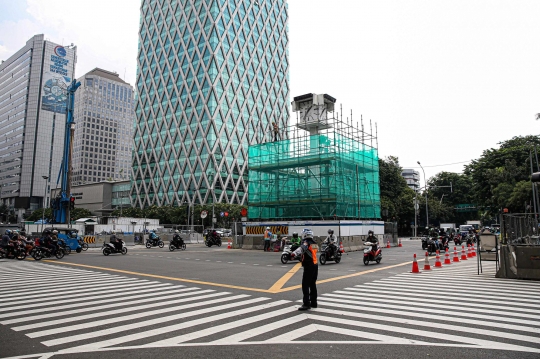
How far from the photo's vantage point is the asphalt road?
207 inches

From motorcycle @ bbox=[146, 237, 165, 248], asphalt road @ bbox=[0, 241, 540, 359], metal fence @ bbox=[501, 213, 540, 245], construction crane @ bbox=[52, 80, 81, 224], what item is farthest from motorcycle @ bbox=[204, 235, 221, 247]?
metal fence @ bbox=[501, 213, 540, 245]

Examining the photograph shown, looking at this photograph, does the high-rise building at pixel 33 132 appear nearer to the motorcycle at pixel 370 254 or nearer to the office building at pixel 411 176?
the office building at pixel 411 176

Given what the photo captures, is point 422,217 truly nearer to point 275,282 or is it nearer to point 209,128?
point 209,128

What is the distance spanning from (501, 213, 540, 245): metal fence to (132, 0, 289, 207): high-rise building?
7721cm

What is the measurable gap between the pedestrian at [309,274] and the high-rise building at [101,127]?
536 feet

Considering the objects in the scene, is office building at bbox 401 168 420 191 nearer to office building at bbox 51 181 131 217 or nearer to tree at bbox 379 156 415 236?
tree at bbox 379 156 415 236

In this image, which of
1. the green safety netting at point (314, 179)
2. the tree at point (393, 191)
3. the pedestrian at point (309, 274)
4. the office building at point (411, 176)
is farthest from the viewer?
the office building at point (411, 176)

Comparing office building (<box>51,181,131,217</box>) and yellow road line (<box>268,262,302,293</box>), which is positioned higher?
office building (<box>51,181,131,217</box>)

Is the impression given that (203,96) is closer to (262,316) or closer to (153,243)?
(153,243)

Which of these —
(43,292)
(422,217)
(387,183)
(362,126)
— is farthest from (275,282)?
(422,217)

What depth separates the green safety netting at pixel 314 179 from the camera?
34.4 metres

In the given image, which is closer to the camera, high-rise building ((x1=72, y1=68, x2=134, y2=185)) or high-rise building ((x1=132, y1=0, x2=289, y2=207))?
high-rise building ((x1=132, y1=0, x2=289, y2=207))

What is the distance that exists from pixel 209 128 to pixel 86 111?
89.6m

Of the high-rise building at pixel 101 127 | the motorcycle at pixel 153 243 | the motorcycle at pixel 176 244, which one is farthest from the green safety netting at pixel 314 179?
the high-rise building at pixel 101 127
